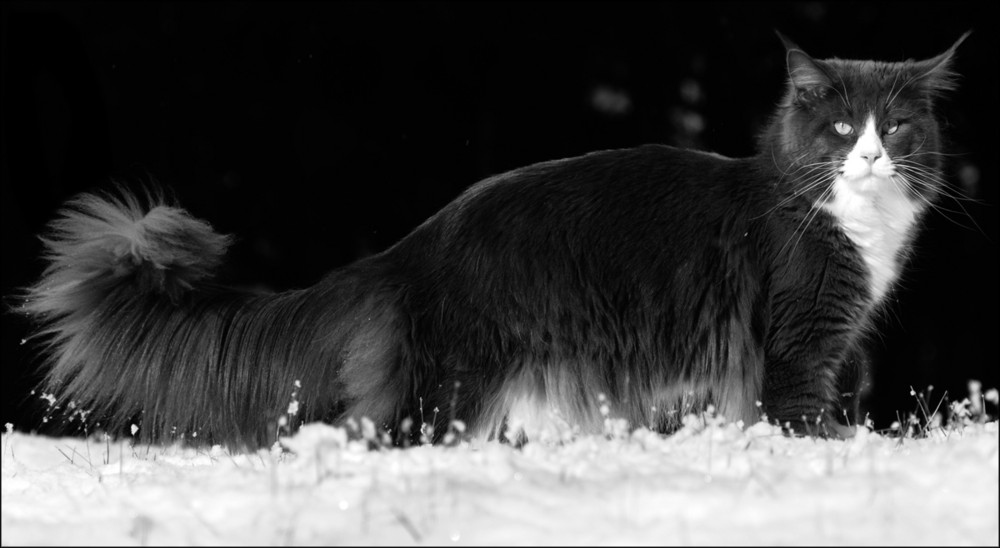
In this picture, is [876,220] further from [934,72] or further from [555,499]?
[555,499]

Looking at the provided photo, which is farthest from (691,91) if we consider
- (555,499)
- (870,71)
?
(555,499)

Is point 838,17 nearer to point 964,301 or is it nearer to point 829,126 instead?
point 964,301

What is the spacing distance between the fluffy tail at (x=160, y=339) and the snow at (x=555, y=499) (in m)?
1.23

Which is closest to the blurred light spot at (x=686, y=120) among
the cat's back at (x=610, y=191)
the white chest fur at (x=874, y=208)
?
the cat's back at (x=610, y=191)

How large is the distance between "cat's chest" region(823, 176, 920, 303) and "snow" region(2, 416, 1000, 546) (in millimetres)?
1392

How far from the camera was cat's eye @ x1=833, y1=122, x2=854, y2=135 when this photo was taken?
15.6ft

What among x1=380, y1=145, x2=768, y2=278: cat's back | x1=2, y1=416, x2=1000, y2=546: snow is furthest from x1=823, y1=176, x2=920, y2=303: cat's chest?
x1=2, y1=416, x2=1000, y2=546: snow

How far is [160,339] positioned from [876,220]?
10.3 feet

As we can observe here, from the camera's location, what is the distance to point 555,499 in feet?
9.73

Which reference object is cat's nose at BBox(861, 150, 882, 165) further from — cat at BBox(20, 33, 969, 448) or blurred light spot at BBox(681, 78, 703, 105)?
blurred light spot at BBox(681, 78, 703, 105)

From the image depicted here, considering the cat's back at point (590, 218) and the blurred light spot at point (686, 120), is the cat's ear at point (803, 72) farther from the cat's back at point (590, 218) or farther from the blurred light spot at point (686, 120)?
the blurred light spot at point (686, 120)

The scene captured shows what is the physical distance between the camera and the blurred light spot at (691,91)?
861cm

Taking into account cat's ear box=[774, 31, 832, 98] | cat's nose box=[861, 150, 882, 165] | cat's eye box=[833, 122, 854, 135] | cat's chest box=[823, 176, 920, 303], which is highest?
cat's ear box=[774, 31, 832, 98]

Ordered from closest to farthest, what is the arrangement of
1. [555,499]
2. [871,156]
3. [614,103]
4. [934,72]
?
A: [555,499] < [871,156] < [934,72] < [614,103]
